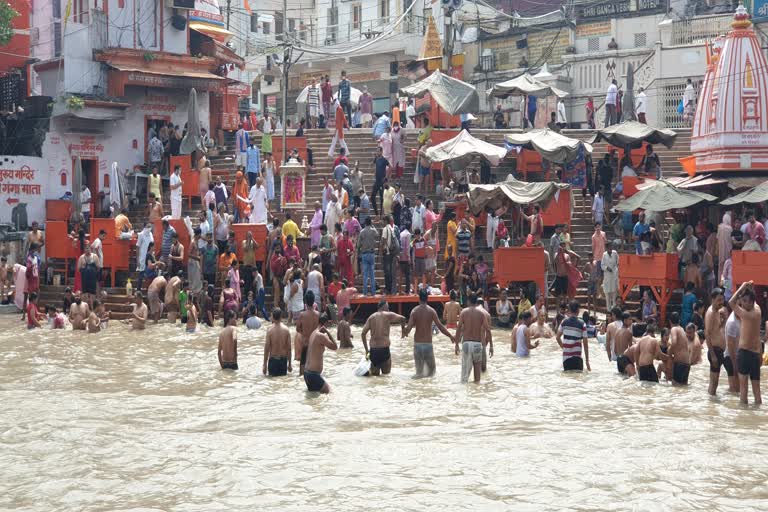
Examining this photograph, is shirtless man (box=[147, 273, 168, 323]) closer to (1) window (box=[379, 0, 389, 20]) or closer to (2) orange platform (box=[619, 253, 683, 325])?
(2) orange platform (box=[619, 253, 683, 325])

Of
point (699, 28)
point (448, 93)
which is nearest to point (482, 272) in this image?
point (448, 93)

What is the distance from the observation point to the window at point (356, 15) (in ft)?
165

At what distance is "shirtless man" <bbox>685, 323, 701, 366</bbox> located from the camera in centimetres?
1630

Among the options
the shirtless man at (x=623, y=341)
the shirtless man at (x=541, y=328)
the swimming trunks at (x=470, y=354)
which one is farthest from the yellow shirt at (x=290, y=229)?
the shirtless man at (x=623, y=341)

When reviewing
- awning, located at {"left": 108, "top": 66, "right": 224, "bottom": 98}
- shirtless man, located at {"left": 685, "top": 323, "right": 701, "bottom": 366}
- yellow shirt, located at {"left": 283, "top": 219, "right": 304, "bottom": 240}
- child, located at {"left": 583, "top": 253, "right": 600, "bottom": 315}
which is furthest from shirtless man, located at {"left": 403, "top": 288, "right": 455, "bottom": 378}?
awning, located at {"left": 108, "top": 66, "right": 224, "bottom": 98}

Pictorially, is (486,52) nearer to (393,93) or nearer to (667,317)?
(393,93)

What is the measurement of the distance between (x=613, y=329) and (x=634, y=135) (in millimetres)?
10760

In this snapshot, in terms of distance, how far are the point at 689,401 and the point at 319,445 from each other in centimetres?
513

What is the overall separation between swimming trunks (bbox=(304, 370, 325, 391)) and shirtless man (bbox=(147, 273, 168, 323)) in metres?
8.51

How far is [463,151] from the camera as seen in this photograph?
26391 millimetres

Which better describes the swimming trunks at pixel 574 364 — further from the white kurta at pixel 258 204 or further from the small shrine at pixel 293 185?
the small shrine at pixel 293 185

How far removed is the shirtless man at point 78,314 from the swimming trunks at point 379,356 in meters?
7.99

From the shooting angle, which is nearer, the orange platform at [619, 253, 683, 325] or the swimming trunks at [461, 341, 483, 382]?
the swimming trunks at [461, 341, 483, 382]

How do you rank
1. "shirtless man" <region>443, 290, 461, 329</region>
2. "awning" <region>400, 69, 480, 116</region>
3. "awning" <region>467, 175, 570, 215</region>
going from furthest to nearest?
"awning" <region>400, 69, 480, 116</region>, "awning" <region>467, 175, 570, 215</region>, "shirtless man" <region>443, 290, 461, 329</region>
